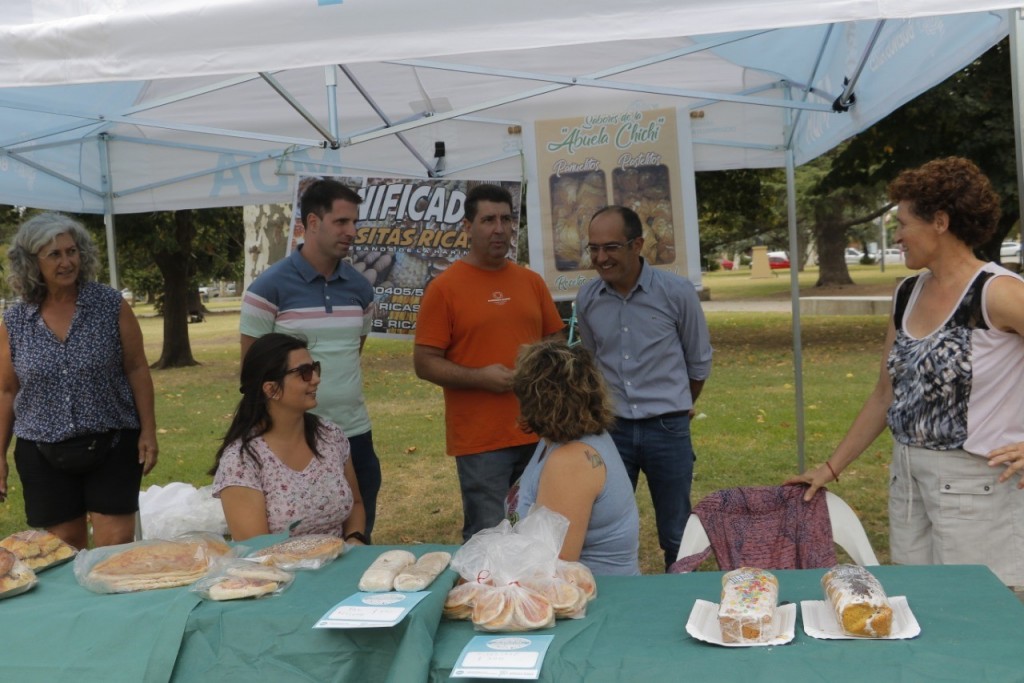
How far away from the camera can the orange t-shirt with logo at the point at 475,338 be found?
3.54 m

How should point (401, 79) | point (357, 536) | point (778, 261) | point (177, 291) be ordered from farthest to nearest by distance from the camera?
point (778, 261) → point (177, 291) → point (401, 79) → point (357, 536)

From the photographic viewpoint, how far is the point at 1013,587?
2527mm

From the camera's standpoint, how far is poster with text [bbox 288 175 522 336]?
4.95 m

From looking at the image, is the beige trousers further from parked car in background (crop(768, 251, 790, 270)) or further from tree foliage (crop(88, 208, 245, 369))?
parked car in background (crop(768, 251, 790, 270))

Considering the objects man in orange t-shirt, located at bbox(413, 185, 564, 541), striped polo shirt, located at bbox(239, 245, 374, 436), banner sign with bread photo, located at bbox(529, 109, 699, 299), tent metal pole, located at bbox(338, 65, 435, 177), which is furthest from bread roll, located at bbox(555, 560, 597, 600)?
tent metal pole, located at bbox(338, 65, 435, 177)

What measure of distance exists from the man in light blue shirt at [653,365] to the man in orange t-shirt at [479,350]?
34 centimetres

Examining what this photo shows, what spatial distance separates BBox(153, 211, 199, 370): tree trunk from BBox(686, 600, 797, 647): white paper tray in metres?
14.0

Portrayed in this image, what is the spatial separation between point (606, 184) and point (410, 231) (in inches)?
43.1

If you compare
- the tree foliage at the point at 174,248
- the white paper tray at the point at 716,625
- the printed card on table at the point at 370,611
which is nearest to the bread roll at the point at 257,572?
the printed card on table at the point at 370,611

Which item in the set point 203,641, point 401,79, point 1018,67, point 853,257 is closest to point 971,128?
point 401,79

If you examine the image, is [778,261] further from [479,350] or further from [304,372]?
[304,372]

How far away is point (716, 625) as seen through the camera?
72.2 inches

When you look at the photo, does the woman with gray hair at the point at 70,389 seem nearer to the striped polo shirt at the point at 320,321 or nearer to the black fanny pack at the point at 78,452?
the black fanny pack at the point at 78,452

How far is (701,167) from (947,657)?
3850 millimetres
